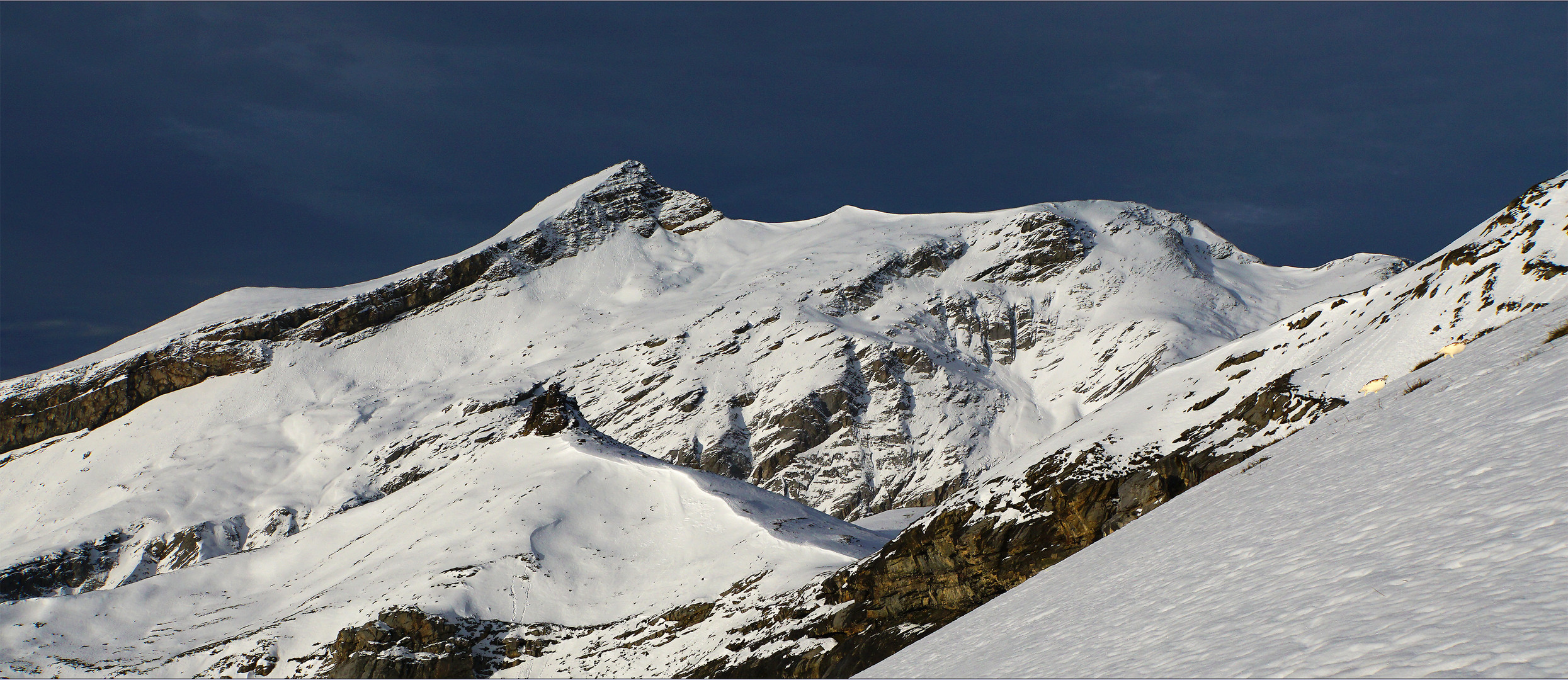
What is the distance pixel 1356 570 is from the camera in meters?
8.12

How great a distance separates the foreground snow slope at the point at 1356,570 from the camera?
6.49 meters

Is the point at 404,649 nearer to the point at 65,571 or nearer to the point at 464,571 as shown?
the point at 464,571

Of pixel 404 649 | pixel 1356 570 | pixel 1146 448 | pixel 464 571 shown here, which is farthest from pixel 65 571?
pixel 1356 570

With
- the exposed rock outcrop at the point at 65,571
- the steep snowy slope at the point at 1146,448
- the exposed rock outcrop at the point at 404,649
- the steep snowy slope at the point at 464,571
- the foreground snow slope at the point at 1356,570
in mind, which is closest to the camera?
the foreground snow slope at the point at 1356,570

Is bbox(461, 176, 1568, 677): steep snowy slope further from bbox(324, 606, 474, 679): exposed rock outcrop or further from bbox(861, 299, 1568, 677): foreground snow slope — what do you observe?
bbox(861, 299, 1568, 677): foreground snow slope

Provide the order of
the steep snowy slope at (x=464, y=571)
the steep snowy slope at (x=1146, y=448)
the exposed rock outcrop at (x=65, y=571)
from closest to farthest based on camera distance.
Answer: the steep snowy slope at (x=1146, y=448) → the steep snowy slope at (x=464, y=571) → the exposed rock outcrop at (x=65, y=571)

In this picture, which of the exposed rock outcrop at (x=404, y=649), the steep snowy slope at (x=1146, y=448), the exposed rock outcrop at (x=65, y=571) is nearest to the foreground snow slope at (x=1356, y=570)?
the steep snowy slope at (x=1146, y=448)

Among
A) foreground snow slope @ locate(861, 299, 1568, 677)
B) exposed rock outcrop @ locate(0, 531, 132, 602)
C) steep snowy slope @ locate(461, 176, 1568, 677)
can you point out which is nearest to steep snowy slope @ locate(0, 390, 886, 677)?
steep snowy slope @ locate(461, 176, 1568, 677)

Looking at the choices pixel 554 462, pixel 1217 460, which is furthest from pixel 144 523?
pixel 1217 460

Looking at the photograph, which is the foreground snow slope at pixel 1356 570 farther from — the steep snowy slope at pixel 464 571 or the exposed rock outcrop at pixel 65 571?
the exposed rock outcrop at pixel 65 571

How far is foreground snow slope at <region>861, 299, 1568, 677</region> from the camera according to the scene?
6488 mm

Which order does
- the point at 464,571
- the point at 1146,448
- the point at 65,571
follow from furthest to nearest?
1. the point at 65,571
2. the point at 464,571
3. the point at 1146,448

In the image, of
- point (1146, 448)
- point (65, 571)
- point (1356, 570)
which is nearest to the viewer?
point (1356, 570)

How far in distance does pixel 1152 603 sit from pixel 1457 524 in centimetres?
278
